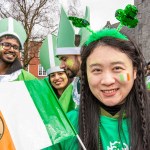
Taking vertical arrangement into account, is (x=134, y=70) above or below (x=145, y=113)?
above

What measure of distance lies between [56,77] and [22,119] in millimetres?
2664

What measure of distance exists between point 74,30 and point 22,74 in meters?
0.75

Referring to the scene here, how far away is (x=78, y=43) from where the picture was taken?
12.7 feet

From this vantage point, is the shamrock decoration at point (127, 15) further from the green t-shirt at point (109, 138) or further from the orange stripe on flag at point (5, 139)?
the orange stripe on flag at point (5, 139)

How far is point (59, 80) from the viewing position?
4.32 m

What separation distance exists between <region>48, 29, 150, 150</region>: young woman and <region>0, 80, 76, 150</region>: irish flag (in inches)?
3.2

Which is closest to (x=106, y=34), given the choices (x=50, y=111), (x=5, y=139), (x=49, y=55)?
(x=50, y=111)

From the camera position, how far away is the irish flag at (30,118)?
168 cm

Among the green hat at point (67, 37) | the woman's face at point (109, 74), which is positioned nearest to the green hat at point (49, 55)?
the green hat at point (67, 37)

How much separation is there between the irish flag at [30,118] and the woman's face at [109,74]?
23cm

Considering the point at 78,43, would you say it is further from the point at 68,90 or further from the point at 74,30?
the point at 68,90

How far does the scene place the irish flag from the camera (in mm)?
1677

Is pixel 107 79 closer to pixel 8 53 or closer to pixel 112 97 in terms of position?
pixel 112 97

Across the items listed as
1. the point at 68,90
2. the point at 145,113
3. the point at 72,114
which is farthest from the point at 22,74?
the point at 145,113
